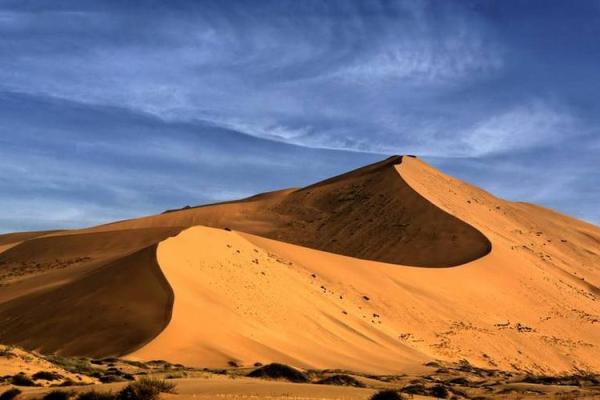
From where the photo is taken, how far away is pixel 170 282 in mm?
25359

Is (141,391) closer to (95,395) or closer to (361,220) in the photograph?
(95,395)

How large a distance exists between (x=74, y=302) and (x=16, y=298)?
192 inches

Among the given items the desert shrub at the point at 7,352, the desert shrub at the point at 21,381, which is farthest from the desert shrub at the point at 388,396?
the desert shrub at the point at 7,352

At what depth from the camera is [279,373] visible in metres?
17.0

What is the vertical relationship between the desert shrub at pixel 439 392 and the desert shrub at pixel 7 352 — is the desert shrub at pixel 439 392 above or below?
below

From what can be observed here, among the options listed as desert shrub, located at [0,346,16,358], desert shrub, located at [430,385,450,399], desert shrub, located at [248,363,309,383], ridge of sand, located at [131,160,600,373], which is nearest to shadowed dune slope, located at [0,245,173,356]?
ridge of sand, located at [131,160,600,373]

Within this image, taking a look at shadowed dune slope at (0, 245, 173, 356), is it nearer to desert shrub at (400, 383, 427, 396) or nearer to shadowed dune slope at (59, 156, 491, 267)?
desert shrub at (400, 383, 427, 396)

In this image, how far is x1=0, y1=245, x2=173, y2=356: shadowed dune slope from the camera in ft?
72.5

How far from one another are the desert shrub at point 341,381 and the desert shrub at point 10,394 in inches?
254

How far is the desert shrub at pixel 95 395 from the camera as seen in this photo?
11.3 metres

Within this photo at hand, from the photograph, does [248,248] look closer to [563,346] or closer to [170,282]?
[170,282]

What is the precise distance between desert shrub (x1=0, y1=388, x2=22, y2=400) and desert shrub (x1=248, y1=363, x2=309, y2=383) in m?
6.00

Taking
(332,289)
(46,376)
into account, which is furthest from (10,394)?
(332,289)

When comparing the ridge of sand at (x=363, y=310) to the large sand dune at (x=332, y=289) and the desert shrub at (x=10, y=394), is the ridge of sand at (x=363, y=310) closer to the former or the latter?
the large sand dune at (x=332, y=289)
